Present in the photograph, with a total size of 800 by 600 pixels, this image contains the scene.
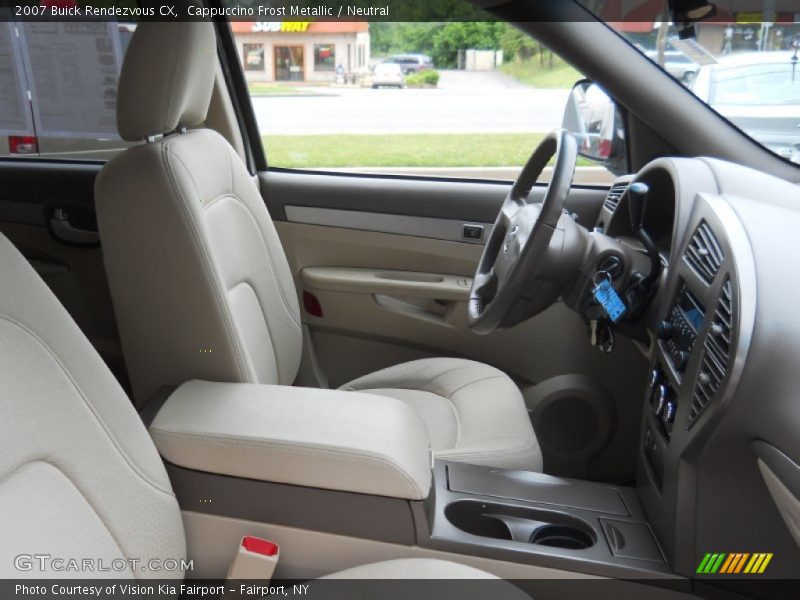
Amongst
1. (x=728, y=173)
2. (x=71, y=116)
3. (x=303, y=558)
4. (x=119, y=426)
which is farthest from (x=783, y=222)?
(x=71, y=116)

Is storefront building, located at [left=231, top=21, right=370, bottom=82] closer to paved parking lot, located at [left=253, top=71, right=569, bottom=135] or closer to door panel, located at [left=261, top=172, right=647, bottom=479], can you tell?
paved parking lot, located at [left=253, top=71, right=569, bottom=135]

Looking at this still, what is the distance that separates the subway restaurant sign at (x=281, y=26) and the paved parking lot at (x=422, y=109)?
0.21 meters

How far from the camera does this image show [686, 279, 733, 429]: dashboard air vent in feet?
3.18

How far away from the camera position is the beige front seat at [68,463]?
79 cm

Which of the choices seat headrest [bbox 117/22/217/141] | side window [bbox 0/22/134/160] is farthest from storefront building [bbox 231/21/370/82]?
seat headrest [bbox 117/22/217/141]

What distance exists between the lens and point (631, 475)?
6.08 feet

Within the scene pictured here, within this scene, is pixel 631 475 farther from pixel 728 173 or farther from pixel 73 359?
pixel 73 359

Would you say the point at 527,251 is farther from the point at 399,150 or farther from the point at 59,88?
the point at 59,88

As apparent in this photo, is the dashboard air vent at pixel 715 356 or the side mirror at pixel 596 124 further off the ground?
the side mirror at pixel 596 124

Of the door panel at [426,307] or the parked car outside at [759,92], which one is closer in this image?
the parked car outside at [759,92]

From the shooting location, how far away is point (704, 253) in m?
1.11

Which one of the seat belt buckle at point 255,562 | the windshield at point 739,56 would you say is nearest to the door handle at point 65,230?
the seat belt buckle at point 255,562

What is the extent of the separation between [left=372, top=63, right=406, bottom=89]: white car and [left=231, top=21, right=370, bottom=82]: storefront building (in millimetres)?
42

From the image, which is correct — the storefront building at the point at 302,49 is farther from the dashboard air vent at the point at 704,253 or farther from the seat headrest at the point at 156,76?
the dashboard air vent at the point at 704,253
